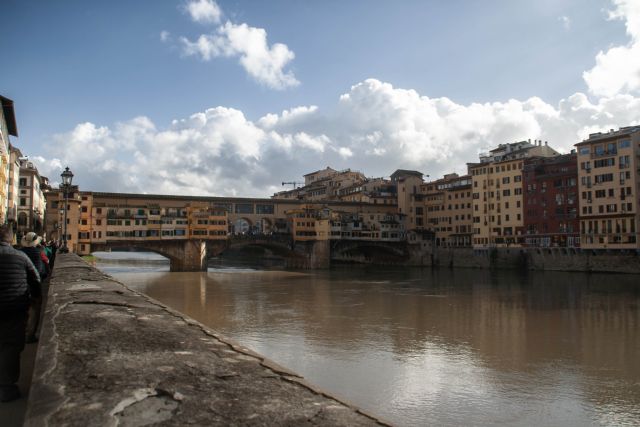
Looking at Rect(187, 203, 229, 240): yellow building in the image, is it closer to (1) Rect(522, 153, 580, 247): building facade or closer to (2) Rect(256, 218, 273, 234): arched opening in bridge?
(2) Rect(256, 218, 273, 234): arched opening in bridge

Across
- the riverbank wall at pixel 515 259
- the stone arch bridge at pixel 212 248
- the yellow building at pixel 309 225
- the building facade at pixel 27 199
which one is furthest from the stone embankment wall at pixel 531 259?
the building facade at pixel 27 199

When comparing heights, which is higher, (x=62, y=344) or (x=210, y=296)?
(x=62, y=344)

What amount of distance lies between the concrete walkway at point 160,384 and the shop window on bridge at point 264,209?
251ft

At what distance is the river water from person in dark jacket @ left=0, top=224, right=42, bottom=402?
13.3 feet

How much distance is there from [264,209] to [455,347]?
2554 inches

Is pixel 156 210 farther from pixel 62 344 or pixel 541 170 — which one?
pixel 62 344

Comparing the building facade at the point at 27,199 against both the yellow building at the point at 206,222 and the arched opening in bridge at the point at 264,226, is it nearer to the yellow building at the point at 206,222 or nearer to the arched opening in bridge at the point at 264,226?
the yellow building at the point at 206,222

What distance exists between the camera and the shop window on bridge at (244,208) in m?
79.3

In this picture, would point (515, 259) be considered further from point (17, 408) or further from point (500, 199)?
point (17, 408)

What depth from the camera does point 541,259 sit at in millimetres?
63625

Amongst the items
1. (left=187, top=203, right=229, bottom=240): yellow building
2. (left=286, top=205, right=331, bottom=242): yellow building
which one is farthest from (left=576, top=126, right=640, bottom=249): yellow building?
(left=187, top=203, right=229, bottom=240): yellow building

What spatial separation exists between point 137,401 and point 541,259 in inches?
2653

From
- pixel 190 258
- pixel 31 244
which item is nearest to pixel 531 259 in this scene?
pixel 190 258

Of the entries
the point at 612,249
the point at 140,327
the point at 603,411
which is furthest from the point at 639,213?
the point at 140,327
